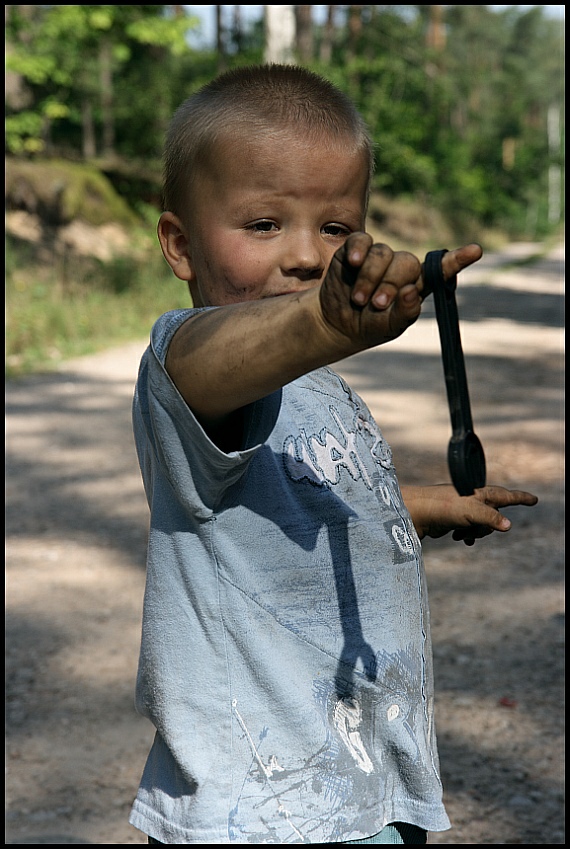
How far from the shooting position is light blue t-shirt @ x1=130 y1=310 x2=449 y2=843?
4.32 ft

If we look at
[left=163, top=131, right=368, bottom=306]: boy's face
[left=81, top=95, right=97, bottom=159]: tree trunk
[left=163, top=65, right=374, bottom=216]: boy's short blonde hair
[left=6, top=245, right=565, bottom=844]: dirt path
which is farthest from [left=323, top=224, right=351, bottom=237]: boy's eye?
[left=81, top=95, right=97, bottom=159]: tree trunk

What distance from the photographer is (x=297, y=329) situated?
39.3 inches

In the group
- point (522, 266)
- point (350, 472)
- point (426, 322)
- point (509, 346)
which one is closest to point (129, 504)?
point (350, 472)

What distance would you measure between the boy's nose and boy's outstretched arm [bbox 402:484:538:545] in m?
0.55

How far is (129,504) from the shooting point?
5.05m

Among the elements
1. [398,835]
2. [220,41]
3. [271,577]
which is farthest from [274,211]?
[220,41]

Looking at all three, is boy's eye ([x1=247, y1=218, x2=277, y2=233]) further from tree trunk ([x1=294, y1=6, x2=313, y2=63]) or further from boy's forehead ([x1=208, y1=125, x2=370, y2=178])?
tree trunk ([x1=294, y1=6, x2=313, y2=63])

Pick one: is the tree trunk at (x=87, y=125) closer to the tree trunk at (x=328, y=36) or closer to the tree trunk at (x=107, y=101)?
the tree trunk at (x=107, y=101)

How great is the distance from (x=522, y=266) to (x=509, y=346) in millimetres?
12990

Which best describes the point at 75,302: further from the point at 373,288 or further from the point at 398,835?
the point at 373,288

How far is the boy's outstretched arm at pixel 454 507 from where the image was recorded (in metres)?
1.67

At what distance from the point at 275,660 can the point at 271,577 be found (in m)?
0.11

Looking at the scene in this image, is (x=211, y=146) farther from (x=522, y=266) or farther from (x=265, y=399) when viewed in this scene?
(x=522, y=266)

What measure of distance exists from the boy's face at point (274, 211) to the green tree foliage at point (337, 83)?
1.36ft
